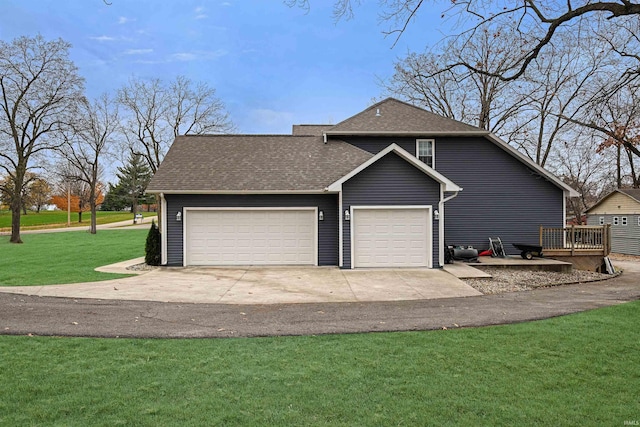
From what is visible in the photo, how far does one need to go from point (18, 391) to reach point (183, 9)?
631 cm

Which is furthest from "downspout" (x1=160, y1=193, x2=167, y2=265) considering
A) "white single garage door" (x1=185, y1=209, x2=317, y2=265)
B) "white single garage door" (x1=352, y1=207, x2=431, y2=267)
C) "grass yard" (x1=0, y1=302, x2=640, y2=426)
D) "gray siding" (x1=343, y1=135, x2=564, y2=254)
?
"gray siding" (x1=343, y1=135, x2=564, y2=254)

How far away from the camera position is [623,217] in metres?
27.8

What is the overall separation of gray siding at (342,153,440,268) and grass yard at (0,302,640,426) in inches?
296

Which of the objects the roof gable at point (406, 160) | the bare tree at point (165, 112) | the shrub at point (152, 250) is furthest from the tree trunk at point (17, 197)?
the roof gable at point (406, 160)

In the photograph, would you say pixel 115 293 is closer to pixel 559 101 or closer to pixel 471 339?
pixel 471 339

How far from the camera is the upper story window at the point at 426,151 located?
16.4 meters

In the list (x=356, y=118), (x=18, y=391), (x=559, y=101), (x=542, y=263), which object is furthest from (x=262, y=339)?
(x=559, y=101)

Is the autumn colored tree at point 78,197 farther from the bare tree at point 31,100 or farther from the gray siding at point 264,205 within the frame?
the gray siding at point 264,205

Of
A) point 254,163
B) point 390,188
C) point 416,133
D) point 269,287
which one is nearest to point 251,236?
point 254,163

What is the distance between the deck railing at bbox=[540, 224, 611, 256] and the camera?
15.2 metres

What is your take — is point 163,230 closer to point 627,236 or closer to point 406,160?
point 406,160

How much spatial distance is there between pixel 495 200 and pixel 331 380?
1424cm

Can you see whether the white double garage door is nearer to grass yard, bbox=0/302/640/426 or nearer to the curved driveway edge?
the curved driveway edge

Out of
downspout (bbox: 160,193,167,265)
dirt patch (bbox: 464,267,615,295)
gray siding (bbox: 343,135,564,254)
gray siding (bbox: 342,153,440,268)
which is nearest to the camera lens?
dirt patch (bbox: 464,267,615,295)
